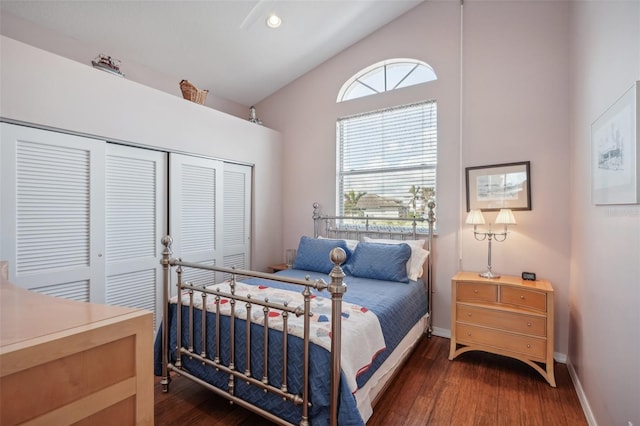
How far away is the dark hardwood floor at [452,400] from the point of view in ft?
6.11

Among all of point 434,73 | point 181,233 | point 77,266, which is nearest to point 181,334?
point 77,266

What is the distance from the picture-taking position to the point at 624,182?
140cm

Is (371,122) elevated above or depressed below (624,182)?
above

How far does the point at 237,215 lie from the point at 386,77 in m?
2.39

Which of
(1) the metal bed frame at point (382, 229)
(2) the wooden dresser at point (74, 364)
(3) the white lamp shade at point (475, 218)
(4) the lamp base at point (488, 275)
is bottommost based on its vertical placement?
(4) the lamp base at point (488, 275)

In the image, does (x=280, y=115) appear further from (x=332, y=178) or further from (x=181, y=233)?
(x=181, y=233)

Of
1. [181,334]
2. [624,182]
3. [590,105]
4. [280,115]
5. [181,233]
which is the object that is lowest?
[181,334]

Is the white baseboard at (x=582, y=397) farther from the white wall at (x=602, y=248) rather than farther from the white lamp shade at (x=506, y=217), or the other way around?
the white lamp shade at (x=506, y=217)

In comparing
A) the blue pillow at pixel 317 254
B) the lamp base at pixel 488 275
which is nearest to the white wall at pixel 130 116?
the blue pillow at pixel 317 254

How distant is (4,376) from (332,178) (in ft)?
11.1

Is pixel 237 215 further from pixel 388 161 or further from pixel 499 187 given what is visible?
pixel 499 187

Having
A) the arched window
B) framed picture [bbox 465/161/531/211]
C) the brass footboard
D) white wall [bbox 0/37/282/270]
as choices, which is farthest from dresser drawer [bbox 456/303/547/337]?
white wall [bbox 0/37/282/270]

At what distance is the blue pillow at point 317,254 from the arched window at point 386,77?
5.90 feet

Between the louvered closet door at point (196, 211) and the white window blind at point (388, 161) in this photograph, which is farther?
the white window blind at point (388, 161)
